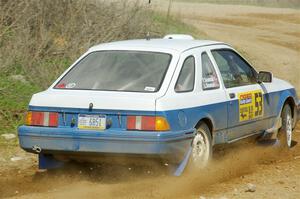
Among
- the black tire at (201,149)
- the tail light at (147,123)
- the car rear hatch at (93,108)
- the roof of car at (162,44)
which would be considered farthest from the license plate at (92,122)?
the roof of car at (162,44)

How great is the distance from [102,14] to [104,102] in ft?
26.1

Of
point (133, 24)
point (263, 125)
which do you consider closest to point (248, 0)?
point (133, 24)

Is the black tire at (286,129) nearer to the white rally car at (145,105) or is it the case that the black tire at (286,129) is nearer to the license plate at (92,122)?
the white rally car at (145,105)

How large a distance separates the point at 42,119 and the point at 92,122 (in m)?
0.56

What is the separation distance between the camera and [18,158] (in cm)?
952

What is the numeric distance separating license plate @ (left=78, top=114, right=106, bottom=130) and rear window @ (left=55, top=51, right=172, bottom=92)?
45 centimetres

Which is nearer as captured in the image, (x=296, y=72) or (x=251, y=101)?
(x=251, y=101)

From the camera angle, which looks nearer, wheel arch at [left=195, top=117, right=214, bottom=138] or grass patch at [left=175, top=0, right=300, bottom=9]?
wheel arch at [left=195, top=117, right=214, bottom=138]

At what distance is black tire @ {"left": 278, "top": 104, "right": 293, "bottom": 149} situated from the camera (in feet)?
34.2

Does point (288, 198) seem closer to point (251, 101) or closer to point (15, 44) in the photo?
point (251, 101)

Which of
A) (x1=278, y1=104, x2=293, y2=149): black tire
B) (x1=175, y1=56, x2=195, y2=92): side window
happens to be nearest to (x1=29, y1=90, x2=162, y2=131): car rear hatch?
(x1=175, y1=56, x2=195, y2=92): side window

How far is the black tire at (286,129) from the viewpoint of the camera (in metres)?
10.4

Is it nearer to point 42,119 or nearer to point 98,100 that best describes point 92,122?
point 98,100

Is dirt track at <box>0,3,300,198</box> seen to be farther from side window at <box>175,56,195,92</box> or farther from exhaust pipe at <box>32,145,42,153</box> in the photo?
side window at <box>175,56,195,92</box>
